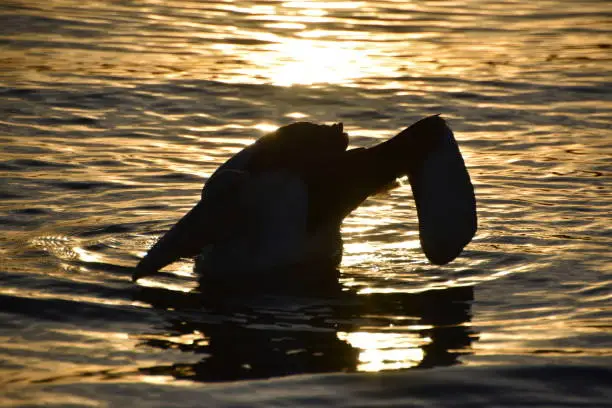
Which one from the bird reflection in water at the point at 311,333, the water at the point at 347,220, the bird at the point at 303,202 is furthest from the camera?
the bird at the point at 303,202

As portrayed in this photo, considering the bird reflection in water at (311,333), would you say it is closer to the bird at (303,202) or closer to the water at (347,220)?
the water at (347,220)

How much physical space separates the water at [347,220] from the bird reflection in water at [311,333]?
0.07 ft

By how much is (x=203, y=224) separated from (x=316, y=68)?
7781 mm

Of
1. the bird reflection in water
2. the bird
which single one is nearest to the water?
the bird reflection in water

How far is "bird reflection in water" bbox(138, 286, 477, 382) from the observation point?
6.20 metres

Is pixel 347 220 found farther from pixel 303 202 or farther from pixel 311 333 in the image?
pixel 311 333

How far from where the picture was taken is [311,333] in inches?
267

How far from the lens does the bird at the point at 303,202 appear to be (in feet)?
24.5

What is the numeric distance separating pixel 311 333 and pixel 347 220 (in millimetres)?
2986

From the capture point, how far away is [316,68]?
50.0 ft

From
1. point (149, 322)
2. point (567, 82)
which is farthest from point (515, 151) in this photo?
point (149, 322)

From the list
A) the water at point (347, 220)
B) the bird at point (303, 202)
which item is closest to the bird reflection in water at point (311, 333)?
the water at point (347, 220)

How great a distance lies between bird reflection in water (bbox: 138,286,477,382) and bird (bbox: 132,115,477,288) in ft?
1.31

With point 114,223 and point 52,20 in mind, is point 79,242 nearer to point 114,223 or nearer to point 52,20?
point 114,223
